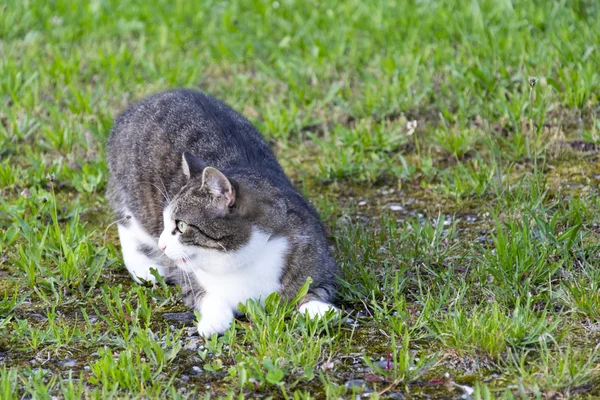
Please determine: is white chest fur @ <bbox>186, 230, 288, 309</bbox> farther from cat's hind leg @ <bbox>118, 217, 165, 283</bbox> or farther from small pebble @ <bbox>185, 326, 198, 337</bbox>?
cat's hind leg @ <bbox>118, 217, 165, 283</bbox>

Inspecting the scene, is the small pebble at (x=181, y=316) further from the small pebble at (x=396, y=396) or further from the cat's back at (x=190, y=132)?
the small pebble at (x=396, y=396)

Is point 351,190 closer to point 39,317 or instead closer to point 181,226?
point 181,226

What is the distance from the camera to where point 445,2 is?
7348mm

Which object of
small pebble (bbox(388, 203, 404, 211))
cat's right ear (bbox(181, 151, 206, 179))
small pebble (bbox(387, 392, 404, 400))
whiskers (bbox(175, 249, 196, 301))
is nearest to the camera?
small pebble (bbox(387, 392, 404, 400))

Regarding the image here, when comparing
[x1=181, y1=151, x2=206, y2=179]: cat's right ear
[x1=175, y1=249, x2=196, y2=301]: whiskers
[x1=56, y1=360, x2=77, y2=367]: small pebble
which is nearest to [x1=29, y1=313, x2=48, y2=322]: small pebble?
[x1=56, y1=360, x2=77, y2=367]: small pebble

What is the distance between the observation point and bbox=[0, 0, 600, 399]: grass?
3537mm

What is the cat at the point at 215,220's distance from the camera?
12.8ft

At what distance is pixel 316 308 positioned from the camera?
3938mm

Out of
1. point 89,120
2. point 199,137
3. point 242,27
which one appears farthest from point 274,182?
point 242,27

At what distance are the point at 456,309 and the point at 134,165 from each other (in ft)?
6.81

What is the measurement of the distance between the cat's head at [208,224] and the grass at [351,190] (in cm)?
34

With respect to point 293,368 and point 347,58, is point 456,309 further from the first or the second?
point 347,58

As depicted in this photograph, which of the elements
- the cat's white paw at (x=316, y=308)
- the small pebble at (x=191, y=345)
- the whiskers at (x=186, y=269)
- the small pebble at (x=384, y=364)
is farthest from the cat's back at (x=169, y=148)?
the small pebble at (x=384, y=364)

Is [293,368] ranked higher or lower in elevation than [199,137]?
lower
